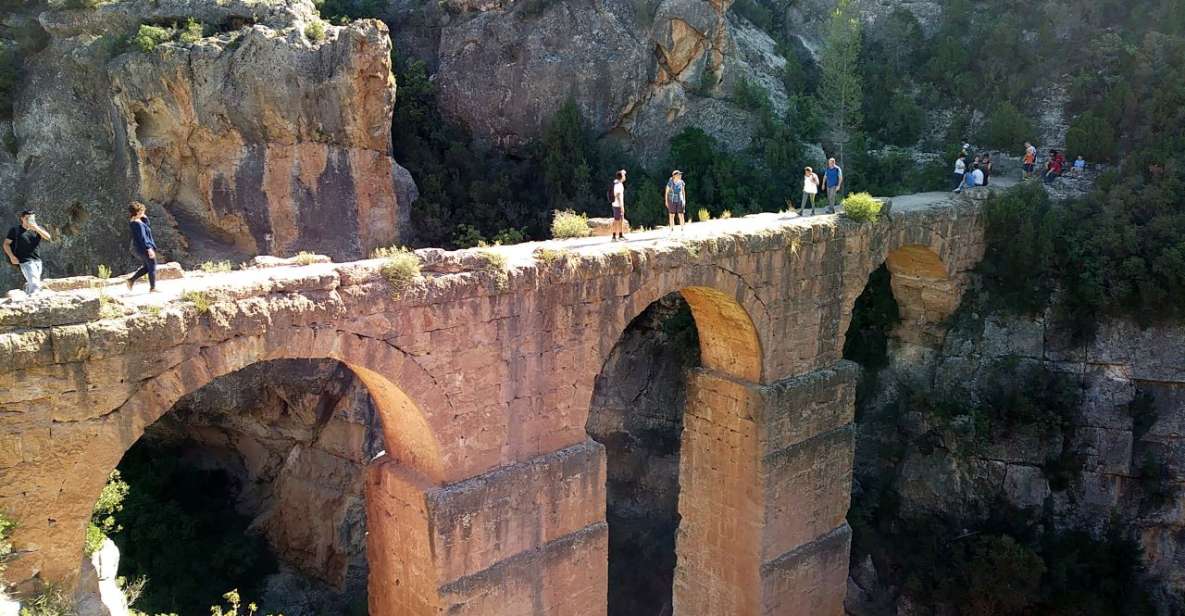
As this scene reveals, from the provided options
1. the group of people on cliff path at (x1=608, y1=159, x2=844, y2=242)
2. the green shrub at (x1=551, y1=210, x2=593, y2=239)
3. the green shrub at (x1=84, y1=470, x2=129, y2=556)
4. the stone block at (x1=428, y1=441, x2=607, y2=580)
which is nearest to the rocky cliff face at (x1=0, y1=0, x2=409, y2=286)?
the green shrub at (x1=84, y1=470, x2=129, y2=556)

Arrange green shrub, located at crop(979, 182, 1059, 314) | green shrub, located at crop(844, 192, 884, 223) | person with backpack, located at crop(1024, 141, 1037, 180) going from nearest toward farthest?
green shrub, located at crop(844, 192, 884, 223), green shrub, located at crop(979, 182, 1059, 314), person with backpack, located at crop(1024, 141, 1037, 180)

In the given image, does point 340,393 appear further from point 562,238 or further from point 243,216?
point 562,238

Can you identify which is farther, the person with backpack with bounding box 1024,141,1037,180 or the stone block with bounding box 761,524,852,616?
the person with backpack with bounding box 1024,141,1037,180

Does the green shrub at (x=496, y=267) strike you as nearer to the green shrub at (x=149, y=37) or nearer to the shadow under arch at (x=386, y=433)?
the shadow under arch at (x=386, y=433)

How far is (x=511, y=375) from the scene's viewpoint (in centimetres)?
1023

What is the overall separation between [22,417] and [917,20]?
2699cm

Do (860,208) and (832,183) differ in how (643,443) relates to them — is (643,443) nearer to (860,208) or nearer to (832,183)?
(832,183)

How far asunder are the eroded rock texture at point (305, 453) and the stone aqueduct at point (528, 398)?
9045 millimetres

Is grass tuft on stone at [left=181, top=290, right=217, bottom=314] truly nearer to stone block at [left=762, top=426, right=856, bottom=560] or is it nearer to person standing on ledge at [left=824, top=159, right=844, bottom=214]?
stone block at [left=762, top=426, right=856, bottom=560]

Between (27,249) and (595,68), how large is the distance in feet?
58.7

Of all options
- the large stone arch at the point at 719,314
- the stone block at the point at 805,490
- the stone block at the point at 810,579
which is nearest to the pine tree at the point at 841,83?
the stone block at the point at 805,490

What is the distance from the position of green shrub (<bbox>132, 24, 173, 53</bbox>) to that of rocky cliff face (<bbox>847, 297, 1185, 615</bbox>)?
56.6ft

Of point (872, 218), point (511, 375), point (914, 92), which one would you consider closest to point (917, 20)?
point (914, 92)

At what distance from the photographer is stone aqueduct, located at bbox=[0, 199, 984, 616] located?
7.43 meters
